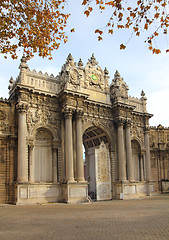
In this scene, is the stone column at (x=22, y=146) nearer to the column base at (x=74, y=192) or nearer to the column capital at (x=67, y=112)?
the column base at (x=74, y=192)

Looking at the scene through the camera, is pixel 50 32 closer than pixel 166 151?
Yes

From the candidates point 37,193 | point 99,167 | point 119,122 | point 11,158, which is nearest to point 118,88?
point 119,122

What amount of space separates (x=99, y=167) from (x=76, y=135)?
5.10 m

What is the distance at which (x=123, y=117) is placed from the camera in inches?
1118

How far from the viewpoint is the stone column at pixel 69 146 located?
904 inches

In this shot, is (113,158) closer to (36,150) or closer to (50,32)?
(36,150)

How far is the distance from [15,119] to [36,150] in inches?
133

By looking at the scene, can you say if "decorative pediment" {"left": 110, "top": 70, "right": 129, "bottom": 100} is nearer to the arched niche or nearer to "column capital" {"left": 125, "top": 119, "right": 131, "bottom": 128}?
"column capital" {"left": 125, "top": 119, "right": 131, "bottom": 128}

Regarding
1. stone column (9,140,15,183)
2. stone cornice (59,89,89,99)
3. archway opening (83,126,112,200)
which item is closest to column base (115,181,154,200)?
archway opening (83,126,112,200)

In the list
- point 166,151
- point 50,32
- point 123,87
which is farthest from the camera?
point 166,151

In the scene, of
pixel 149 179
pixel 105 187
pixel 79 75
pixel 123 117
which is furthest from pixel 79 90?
pixel 149 179

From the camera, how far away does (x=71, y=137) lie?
23828mm

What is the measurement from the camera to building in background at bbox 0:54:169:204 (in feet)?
71.6

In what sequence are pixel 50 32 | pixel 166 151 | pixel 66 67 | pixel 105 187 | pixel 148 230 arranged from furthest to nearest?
1. pixel 166 151
2. pixel 105 187
3. pixel 66 67
4. pixel 50 32
5. pixel 148 230
